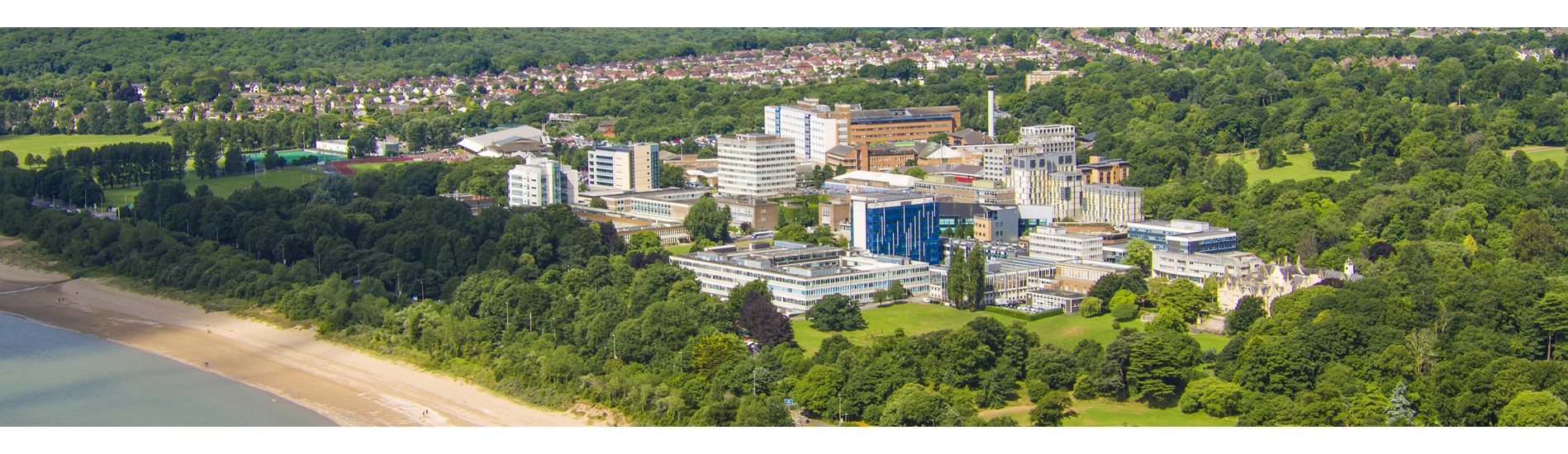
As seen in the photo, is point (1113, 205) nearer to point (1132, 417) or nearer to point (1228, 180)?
point (1228, 180)

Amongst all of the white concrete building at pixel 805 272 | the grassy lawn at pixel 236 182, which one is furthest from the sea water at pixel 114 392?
the grassy lawn at pixel 236 182

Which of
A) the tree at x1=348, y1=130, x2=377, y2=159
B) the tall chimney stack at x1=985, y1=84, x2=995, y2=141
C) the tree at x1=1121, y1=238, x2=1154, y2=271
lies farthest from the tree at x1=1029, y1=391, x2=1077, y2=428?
the tree at x1=348, y1=130, x2=377, y2=159

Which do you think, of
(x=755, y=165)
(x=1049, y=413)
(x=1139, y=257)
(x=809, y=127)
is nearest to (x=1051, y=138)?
(x=809, y=127)

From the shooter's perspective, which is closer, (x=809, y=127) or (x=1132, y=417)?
(x=1132, y=417)

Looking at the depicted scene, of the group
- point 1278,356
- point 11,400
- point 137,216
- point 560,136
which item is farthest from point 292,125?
point 1278,356

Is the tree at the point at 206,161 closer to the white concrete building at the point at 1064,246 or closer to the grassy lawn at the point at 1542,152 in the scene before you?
the white concrete building at the point at 1064,246

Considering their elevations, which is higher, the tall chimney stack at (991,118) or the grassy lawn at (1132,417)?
the tall chimney stack at (991,118)

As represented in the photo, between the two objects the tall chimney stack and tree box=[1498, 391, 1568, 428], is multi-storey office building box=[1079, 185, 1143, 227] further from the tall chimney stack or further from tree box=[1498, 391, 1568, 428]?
tree box=[1498, 391, 1568, 428]

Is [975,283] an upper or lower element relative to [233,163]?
lower
